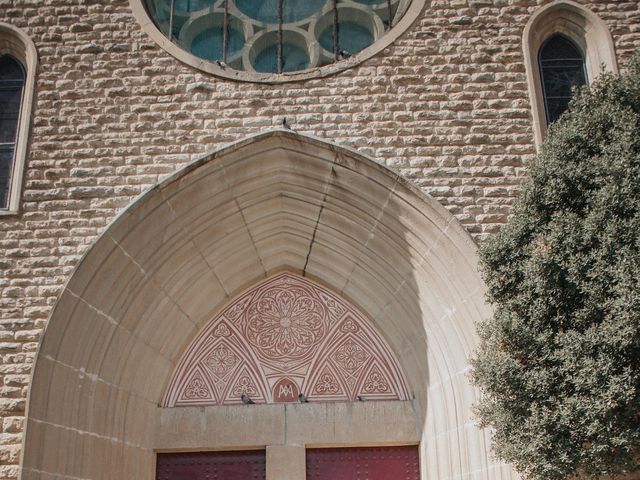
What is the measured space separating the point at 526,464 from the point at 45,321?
4.03 m

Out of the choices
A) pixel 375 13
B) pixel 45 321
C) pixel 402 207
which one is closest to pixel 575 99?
pixel 402 207

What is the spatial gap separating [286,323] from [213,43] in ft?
9.71

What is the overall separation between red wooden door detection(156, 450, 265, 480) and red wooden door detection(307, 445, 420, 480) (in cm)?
51

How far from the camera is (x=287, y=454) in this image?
7492 mm

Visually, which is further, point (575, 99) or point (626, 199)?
point (575, 99)

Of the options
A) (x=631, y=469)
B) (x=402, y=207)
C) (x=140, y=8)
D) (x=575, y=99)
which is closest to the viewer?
(x=631, y=469)

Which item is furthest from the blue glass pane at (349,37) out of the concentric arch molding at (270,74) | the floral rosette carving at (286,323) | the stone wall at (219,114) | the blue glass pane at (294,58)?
the floral rosette carving at (286,323)

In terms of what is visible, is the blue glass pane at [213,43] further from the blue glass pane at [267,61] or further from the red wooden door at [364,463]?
the red wooden door at [364,463]

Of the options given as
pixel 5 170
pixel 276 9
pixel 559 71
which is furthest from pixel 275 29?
pixel 5 170

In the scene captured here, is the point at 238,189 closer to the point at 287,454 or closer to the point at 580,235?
the point at 287,454

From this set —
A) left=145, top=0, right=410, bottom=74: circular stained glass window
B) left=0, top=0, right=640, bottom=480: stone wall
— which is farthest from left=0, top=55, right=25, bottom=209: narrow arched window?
left=145, top=0, right=410, bottom=74: circular stained glass window

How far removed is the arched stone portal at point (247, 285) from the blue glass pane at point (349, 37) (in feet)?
4.71

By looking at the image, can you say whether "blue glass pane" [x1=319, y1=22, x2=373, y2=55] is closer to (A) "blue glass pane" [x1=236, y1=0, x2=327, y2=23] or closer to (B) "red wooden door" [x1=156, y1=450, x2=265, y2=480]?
(A) "blue glass pane" [x1=236, y1=0, x2=327, y2=23]

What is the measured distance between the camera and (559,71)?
315 inches
